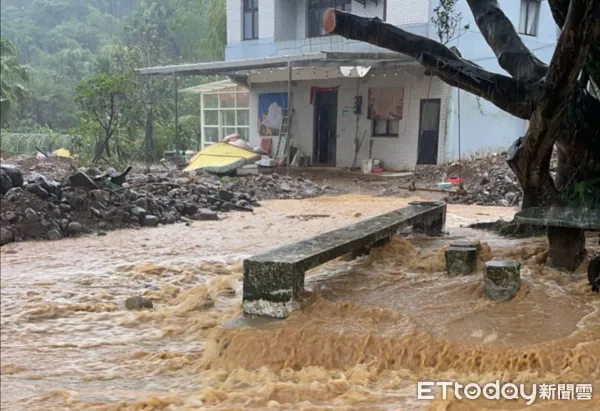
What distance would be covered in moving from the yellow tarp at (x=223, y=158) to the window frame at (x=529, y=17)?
9355mm

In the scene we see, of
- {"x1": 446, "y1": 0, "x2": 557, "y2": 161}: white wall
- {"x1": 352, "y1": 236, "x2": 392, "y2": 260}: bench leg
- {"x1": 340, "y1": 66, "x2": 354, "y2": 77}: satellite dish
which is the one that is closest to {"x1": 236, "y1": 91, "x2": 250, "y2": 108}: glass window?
{"x1": 340, "y1": 66, "x2": 354, "y2": 77}: satellite dish

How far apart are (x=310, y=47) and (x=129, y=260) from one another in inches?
558

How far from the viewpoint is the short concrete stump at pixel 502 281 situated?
15.7 feet

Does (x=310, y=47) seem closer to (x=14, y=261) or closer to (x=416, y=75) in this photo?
(x=416, y=75)

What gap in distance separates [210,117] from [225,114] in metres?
1.07

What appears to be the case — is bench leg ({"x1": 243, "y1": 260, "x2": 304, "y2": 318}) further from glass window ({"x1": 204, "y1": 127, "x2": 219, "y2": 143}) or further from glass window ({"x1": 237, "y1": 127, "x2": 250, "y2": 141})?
glass window ({"x1": 204, "y1": 127, "x2": 219, "y2": 143})

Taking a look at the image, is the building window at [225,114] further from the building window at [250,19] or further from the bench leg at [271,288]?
the bench leg at [271,288]

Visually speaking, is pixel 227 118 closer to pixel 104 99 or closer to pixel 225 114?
pixel 225 114

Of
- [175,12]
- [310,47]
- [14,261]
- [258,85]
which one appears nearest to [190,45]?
[175,12]

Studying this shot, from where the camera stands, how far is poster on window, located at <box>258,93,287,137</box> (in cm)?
2266

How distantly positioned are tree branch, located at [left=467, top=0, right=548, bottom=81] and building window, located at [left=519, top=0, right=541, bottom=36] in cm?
1335

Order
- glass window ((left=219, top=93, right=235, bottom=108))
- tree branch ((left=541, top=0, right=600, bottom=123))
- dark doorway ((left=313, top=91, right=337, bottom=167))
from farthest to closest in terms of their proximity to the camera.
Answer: glass window ((left=219, top=93, right=235, bottom=108))
dark doorway ((left=313, top=91, right=337, bottom=167))
tree branch ((left=541, top=0, right=600, bottom=123))

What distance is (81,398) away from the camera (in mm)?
3996

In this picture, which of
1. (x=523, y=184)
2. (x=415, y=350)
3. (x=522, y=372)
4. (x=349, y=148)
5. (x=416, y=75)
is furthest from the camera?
(x=349, y=148)
